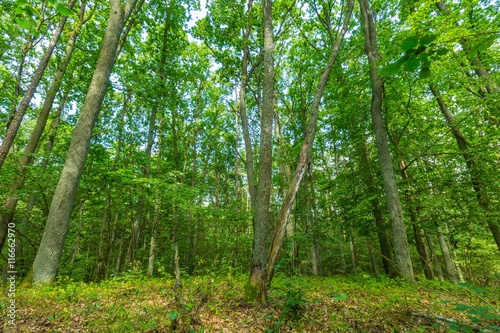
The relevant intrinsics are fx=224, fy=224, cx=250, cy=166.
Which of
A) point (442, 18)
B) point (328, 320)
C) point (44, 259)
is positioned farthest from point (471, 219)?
point (44, 259)

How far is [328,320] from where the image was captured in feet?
13.3

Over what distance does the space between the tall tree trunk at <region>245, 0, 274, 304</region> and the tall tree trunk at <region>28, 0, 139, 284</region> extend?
4630 millimetres

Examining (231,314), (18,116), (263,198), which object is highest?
(18,116)

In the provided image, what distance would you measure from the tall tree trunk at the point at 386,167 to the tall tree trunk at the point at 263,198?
3.60m

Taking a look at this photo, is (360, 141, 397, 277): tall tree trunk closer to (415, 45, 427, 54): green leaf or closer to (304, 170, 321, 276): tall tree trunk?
(304, 170, 321, 276): tall tree trunk

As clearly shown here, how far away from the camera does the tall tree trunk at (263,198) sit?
482 centimetres

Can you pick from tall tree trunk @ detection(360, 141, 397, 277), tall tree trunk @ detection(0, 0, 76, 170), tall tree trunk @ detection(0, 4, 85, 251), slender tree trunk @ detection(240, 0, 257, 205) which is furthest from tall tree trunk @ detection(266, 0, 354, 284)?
tall tree trunk @ detection(0, 0, 76, 170)

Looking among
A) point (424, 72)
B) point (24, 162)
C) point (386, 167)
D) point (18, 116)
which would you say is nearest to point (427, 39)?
point (424, 72)

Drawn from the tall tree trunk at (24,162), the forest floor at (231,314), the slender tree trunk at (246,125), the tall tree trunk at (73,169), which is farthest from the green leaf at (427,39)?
the tall tree trunk at (24,162)

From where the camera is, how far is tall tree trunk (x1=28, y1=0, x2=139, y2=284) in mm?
5309

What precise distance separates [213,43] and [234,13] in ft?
6.01

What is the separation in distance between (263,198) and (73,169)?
501 centimetres

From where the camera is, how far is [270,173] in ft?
18.2

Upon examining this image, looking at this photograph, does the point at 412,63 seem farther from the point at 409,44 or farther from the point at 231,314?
the point at 231,314
